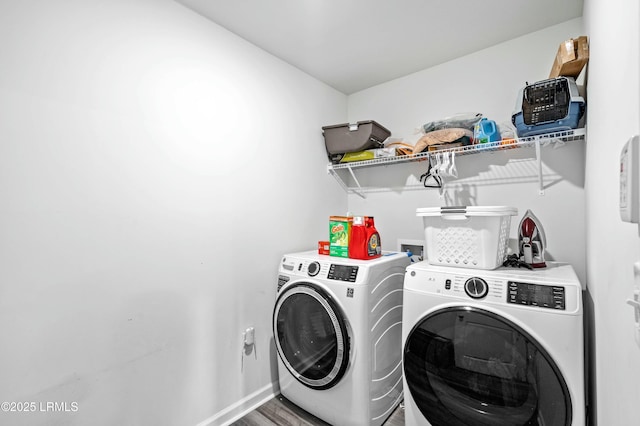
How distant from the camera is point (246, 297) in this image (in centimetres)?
194

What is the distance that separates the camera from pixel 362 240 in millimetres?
1763

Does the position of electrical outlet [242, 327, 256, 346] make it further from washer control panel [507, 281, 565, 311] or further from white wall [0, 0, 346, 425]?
washer control panel [507, 281, 565, 311]

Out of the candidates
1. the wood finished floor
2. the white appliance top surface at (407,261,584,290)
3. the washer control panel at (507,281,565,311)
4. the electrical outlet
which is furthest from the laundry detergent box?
the wood finished floor

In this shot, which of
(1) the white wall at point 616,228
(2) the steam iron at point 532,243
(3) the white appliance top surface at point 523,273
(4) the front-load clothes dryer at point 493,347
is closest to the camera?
(1) the white wall at point 616,228

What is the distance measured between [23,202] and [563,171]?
2.75 metres

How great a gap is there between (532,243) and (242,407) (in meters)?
1.98

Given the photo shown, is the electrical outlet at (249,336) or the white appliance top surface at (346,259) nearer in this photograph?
the white appliance top surface at (346,259)

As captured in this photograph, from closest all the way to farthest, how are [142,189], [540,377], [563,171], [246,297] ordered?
[540,377] → [142,189] → [563,171] → [246,297]

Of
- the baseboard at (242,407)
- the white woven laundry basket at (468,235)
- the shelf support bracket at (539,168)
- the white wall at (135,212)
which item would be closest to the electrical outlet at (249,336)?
the white wall at (135,212)

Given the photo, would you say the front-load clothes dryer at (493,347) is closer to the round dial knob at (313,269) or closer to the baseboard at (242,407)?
the round dial knob at (313,269)

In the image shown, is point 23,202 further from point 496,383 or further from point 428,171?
point 428,171

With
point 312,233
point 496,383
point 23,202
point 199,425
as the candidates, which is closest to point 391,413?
point 496,383

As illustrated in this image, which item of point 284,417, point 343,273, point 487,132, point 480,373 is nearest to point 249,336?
point 284,417

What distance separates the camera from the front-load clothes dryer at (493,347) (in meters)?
1.10
